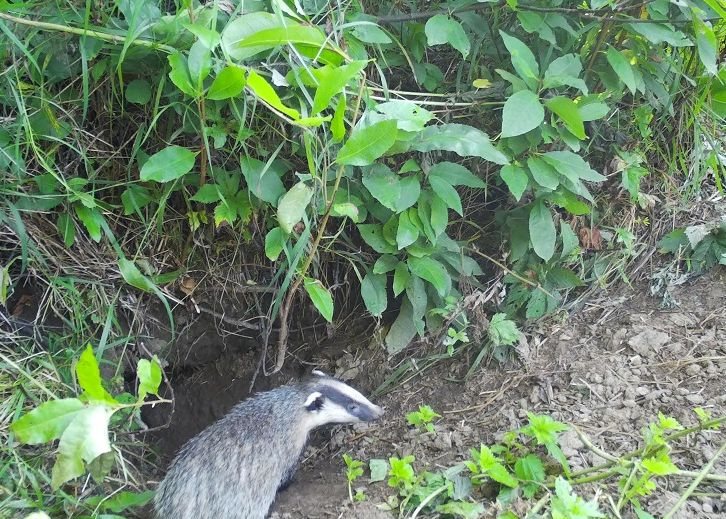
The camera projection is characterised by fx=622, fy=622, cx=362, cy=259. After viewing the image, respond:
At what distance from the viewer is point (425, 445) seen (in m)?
2.53

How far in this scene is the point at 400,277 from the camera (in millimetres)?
2562

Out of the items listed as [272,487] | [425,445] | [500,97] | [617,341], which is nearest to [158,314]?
[272,487]

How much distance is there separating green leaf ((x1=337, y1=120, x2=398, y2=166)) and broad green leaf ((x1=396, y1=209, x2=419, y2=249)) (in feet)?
1.67

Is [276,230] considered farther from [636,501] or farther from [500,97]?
[636,501]

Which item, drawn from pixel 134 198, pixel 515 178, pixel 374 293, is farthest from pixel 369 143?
pixel 134 198

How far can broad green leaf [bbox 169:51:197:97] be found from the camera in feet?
6.15

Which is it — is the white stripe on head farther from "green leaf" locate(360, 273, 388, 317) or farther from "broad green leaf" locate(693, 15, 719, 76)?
"broad green leaf" locate(693, 15, 719, 76)

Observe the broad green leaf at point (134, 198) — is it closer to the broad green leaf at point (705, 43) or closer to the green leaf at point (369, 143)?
the green leaf at point (369, 143)

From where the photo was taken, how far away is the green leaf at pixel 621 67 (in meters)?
2.31

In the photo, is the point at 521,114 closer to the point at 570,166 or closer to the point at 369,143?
the point at 570,166

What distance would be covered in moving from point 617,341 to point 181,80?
2069 mm

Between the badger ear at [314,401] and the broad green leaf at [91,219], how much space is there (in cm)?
125

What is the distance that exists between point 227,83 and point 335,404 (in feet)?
5.58

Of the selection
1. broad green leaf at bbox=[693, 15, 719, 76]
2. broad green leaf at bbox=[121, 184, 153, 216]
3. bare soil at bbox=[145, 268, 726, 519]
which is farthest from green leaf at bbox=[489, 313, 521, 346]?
broad green leaf at bbox=[121, 184, 153, 216]
